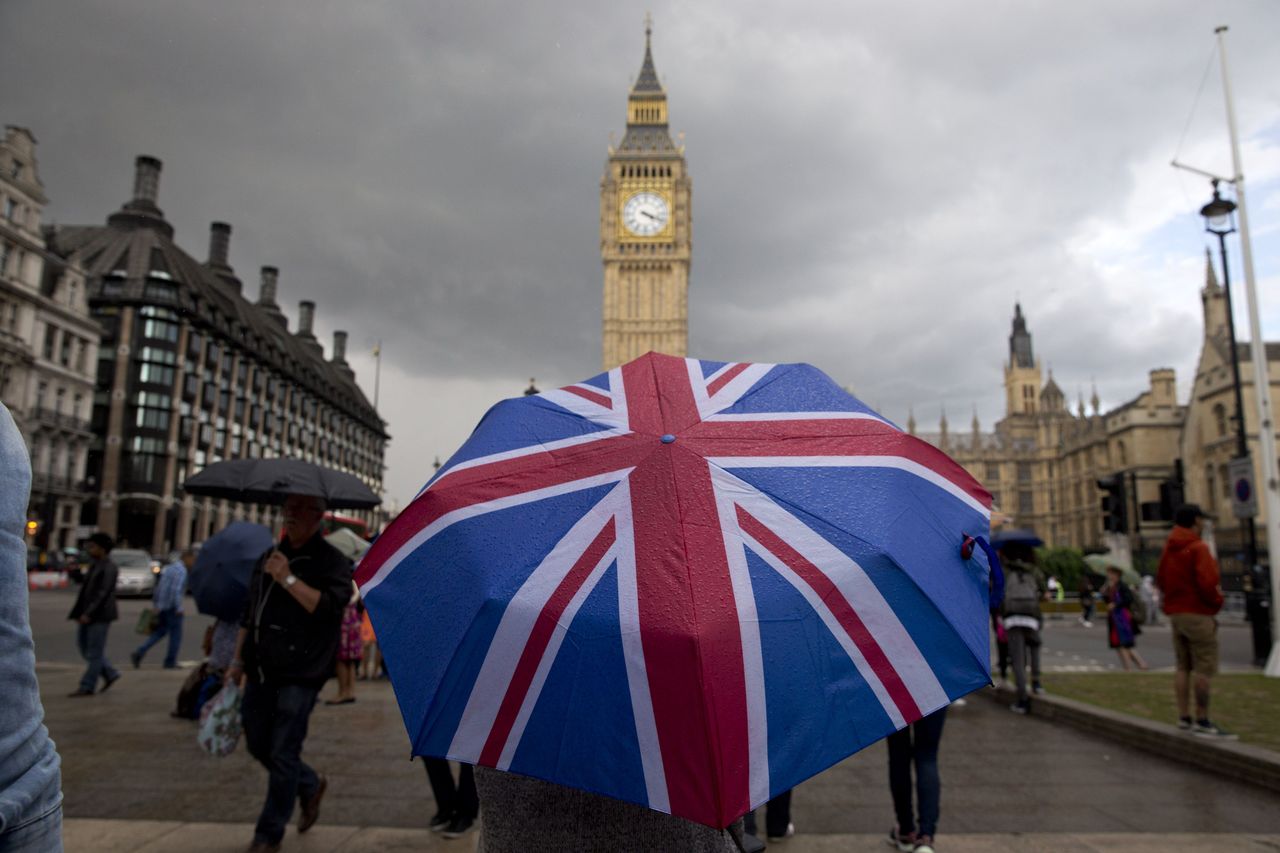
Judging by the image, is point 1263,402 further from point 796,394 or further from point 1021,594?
point 796,394

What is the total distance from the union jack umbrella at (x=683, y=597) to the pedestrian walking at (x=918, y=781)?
2.87 m

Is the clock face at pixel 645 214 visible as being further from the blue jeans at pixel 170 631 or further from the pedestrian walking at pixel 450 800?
the pedestrian walking at pixel 450 800

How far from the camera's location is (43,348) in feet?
156

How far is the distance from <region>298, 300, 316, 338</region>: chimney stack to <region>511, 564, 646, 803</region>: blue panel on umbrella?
358 ft

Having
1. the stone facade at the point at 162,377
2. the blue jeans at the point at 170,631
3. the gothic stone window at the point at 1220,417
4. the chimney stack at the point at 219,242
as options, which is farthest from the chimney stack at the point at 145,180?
the gothic stone window at the point at 1220,417

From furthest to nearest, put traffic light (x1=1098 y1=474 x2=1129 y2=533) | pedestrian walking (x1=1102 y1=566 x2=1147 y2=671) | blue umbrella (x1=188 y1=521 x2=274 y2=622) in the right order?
traffic light (x1=1098 y1=474 x2=1129 y2=533) < pedestrian walking (x1=1102 y1=566 x2=1147 y2=671) < blue umbrella (x1=188 y1=521 x2=274 y2=622)

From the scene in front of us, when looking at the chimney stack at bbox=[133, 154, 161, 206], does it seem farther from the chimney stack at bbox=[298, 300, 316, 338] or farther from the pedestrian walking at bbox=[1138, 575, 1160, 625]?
the pedestrian walking at bbox=[1138, 575, 1160, 625]

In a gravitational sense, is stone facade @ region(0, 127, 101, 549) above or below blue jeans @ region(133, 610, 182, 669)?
above

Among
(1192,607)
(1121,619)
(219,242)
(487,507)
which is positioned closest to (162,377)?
(219,242)

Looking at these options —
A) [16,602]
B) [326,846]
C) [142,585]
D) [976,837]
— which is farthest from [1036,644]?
[142,585]

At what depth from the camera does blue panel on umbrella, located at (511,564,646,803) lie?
1473mm

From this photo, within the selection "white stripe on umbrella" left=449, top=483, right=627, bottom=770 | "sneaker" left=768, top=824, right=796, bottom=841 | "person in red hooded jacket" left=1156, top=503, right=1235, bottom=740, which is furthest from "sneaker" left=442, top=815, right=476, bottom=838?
"person in red hooded jacket" left=1156, top=503, right=1235, bottom=740

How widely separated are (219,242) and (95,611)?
82.2m

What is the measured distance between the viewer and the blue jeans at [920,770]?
171 inches
